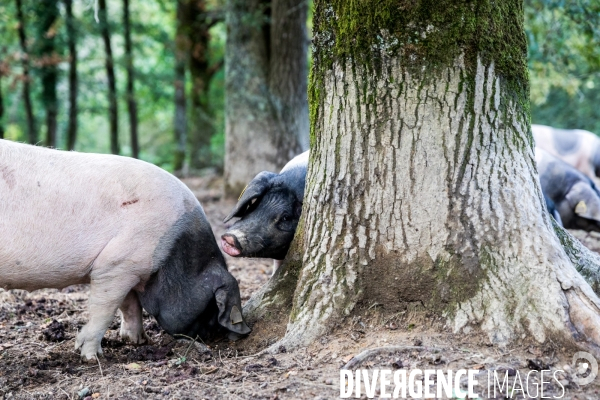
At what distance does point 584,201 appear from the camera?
6.69 m

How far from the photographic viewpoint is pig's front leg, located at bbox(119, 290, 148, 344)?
4.38 m

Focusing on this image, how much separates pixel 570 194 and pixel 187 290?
173 inches

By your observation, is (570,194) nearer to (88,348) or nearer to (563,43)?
(563,43)

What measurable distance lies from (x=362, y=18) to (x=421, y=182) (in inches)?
36.5

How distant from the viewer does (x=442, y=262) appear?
3484mm

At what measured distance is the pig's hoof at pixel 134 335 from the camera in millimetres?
4402

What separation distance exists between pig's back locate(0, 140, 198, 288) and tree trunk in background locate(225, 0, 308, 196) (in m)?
5.94

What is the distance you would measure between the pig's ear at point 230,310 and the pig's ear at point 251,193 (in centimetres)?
60

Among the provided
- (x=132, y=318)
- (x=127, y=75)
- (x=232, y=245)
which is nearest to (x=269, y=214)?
(x=232, y=245)

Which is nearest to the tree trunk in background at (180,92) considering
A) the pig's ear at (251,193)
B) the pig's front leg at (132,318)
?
the pig's ear at (251,193)

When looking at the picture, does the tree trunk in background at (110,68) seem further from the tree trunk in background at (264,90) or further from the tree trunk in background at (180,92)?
the tree trunk in background at (264,90)

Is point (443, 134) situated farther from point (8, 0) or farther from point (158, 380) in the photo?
point (8, 0)

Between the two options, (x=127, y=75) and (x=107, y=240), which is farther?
(x=127, y=75)

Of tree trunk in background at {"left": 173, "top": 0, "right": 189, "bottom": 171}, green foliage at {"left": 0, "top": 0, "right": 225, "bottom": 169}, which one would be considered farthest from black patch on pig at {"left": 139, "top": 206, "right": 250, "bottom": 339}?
tree trunk in background at {"left": 173, "top": 0, "right": 189, "bottom": 171}
